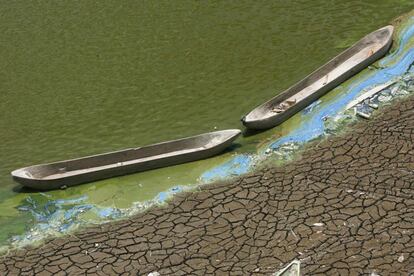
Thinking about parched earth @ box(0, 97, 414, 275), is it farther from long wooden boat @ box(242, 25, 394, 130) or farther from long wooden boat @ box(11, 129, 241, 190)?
long wooden boat @ box(242, 25, 394, 130)

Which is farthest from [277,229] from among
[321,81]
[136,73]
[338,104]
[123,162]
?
[136,73]

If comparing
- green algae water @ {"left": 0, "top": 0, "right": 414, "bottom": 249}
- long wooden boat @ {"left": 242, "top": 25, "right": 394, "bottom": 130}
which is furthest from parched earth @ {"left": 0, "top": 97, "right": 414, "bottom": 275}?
long wooden boat @ {"left": 242, "top": 25, "right": 394, "bottom": 130}

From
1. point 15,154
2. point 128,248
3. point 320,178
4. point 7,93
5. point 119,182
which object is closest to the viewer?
point 128,248

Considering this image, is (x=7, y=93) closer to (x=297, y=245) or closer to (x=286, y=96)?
(x=286, y=96)

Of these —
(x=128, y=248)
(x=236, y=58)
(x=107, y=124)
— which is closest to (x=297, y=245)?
(x=128, y=248)

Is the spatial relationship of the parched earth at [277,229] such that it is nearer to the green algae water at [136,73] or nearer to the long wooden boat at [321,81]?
the green algae water at [136,73]
